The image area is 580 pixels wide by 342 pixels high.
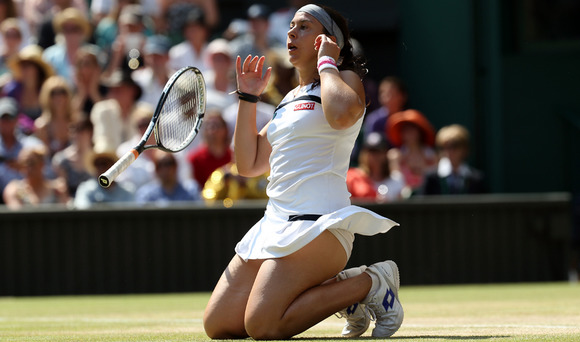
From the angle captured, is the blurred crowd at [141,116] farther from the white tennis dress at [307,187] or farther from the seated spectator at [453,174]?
the white tennis dress at [307,187]

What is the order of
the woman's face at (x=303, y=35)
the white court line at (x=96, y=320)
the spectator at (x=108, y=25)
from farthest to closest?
the spectator at (x=108, y=25) → the white court line at (x=96, y=320) → the woman's face at (x=303, y=35)

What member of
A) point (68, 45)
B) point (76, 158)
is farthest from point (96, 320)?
point (68, 45)

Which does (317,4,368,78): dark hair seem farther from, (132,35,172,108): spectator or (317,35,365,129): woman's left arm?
(132,35,172,108): spectator

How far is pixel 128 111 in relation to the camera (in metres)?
11.7

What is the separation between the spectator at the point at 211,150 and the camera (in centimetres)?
1049

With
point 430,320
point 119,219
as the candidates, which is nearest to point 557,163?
point 119,219

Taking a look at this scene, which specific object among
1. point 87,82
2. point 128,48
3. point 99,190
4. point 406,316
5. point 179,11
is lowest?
point 406,316

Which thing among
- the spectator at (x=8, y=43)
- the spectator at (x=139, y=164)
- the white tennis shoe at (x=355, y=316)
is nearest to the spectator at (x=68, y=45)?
the spectator at (x=8, y=43)

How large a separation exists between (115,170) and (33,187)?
20.0ft

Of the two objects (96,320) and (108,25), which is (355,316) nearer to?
(96,320)

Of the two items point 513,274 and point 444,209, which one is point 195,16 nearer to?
point 444,209

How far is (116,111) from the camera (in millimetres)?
11352

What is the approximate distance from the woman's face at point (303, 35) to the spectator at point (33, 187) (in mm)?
5740

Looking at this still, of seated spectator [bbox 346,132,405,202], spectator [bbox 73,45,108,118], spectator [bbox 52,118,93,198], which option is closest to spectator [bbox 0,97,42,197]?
spectator [bbox 52,118,93,198]
